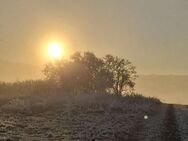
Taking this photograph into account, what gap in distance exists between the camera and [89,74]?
443ft

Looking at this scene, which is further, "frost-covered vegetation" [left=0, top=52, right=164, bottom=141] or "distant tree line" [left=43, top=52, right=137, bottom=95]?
"distant tree line" [left=43, top=52, right=137, bottom=95]

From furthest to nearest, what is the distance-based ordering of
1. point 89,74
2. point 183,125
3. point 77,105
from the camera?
1. point 89,74
2. point 77,105
3. point 183,125

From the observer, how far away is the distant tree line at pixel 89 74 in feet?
416

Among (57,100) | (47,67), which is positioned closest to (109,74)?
(47,67)

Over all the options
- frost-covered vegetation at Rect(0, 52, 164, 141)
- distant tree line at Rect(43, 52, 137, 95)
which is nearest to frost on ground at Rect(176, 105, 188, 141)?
frost-covered vegetation at Rect(0, 52, 164, 141)

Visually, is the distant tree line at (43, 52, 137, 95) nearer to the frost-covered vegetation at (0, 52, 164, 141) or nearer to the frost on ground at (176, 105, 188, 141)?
the frost-covered vegetation at (0, 52, 164, 141)

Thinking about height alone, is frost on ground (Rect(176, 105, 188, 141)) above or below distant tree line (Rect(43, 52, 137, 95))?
below

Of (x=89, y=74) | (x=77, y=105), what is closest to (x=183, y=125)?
(x=77, y=105)

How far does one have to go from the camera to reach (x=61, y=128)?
34906mm

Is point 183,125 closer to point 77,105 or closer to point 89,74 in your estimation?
point 77,105

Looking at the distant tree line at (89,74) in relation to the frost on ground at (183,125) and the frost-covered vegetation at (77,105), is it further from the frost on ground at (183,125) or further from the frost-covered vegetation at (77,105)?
the frost on ground at (183,125)

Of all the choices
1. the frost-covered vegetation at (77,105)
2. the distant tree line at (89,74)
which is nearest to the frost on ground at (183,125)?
the frost-covered vegetation at (77,105)

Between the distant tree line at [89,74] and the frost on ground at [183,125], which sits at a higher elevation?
the distant tree line at [89,74]

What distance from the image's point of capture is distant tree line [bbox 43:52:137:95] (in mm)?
126706
